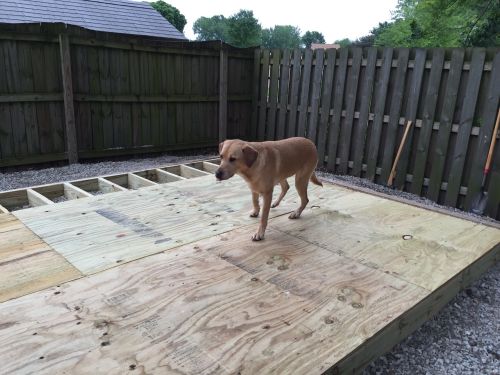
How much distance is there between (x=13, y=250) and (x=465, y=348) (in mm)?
3203

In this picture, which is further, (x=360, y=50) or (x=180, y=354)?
(x=360, y=50)

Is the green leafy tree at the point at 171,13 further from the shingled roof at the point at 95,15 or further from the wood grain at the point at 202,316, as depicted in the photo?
the wood grain at the point at 202,316

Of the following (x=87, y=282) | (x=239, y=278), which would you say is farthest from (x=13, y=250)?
(x=239, y=278)

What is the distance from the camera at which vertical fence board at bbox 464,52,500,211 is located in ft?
16.8

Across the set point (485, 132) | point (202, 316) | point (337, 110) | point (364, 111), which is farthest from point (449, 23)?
point (202, 316)

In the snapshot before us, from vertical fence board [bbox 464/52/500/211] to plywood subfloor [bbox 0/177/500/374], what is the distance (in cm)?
195

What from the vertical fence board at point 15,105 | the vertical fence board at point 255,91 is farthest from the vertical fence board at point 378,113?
the vertical fence board at point 15,105

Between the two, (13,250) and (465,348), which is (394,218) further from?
(13,250)

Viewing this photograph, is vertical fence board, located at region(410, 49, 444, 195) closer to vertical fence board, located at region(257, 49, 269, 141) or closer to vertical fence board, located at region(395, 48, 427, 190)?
vertical fence board, located at region(395, 48, 427, 190)

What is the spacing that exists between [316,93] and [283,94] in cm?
91

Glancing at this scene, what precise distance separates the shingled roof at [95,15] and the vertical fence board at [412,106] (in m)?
10.5

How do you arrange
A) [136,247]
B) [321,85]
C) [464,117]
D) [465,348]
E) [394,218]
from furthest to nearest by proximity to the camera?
1. [321,85]
2. [464,117]
3. [394,218]
4. [136,247]
5. [465,348]

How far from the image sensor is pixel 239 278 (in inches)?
98.2

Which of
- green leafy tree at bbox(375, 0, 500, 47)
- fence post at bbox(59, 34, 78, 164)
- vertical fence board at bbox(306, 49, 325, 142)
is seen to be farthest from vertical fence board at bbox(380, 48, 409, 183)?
green leafy tree at bbox(375, 0, 500, 47)
